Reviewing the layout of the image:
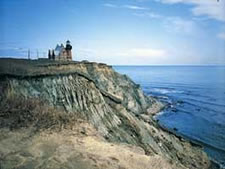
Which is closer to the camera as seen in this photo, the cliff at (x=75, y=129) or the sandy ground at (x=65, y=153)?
the sandy ground at (x=65, y=153)

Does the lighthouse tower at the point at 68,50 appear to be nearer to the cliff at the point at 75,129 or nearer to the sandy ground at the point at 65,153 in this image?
the cliff at the point at 75,129

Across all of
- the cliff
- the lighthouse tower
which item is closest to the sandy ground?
the cliff

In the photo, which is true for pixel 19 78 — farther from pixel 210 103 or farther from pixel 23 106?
pixel 210 103

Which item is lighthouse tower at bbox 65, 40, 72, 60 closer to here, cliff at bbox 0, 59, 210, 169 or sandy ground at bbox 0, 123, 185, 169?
cliff at bbox 0, 59, 210, 169

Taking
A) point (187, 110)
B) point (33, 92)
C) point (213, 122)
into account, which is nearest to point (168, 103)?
point (187, 110)

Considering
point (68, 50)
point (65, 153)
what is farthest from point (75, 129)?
point (68, 50)

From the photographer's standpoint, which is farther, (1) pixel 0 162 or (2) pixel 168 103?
(2) pixel 168 103

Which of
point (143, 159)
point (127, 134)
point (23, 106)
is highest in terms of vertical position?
point (23, 106)

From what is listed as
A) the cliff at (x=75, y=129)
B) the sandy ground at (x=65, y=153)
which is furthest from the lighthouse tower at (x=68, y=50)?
the sandy ground at (x=65, y=153)

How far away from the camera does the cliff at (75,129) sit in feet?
28.3

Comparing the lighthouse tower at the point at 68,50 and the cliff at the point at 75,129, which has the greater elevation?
the lighthouse tower at the point at 68,50

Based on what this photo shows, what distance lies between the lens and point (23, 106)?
1203 centimetres

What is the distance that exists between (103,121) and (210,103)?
4662 centimetres

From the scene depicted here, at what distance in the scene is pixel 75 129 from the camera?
36.0 feet
